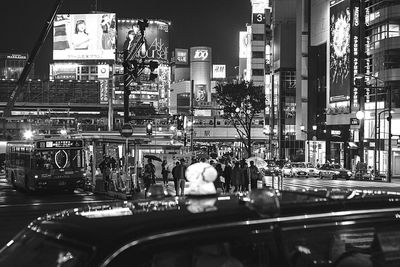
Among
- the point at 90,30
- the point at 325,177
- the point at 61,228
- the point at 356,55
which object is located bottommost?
the point at 325,177

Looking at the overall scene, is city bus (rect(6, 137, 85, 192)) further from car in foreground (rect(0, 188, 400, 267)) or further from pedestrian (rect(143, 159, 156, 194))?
car in foreground (rect(0, 188, 400, 267))

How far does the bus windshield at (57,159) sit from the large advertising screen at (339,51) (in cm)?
4155

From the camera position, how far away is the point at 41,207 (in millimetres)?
23656

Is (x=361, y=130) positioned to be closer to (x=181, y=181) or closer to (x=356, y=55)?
(x=356, y=55)

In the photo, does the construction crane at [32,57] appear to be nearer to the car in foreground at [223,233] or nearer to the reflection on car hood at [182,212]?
the reflection on car hood at [182,212]

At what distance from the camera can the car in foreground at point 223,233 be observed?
3137 millimetres

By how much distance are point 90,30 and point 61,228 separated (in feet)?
308

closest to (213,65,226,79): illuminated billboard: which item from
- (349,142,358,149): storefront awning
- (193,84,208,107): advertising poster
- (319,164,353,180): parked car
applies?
(193,84,208,107): advertising poster

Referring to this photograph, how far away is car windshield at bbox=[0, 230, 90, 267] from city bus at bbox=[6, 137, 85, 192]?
25.8 metres

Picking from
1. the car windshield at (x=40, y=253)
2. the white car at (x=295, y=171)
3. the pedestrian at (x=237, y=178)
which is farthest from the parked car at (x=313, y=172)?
the car windshield at (x=40, y=253)

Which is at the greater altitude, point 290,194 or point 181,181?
point 290,194

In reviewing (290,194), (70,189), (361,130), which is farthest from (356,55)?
(290,194)

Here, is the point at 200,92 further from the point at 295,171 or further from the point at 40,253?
the point at 40,253

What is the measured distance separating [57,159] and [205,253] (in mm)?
26721
